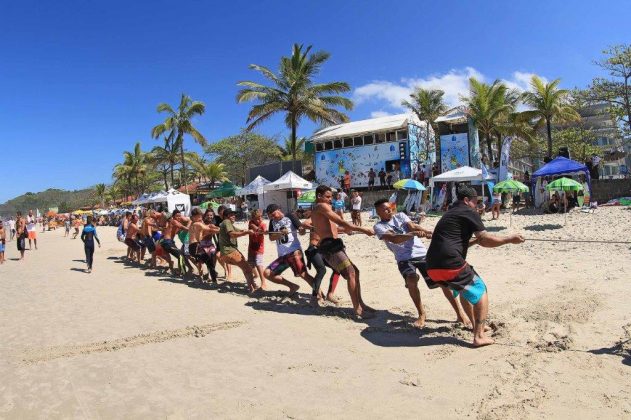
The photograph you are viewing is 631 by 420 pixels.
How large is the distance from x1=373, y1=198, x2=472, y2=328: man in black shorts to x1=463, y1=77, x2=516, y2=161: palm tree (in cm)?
2109

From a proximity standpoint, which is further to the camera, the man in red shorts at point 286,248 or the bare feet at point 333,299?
the man in red shorts at point 286,248

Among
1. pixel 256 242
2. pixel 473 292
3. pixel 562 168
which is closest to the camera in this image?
pixel 473 292

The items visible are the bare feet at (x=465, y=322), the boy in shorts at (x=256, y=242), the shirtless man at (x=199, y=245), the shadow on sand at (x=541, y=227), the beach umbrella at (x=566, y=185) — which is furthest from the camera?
the beach umbrella at (x=566, y=185)

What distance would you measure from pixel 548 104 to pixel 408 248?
71.3 feet

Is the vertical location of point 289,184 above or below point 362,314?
above

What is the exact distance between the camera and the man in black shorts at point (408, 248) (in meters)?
5.10

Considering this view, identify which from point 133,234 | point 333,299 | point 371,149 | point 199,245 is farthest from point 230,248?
point 371,149

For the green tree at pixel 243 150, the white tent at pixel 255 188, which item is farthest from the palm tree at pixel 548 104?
the green tree at pixel 243 150

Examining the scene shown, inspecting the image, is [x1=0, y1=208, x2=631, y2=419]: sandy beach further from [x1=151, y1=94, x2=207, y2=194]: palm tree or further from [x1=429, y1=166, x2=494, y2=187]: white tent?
[x1=151, y1=94, x2=207, y2=194]: palm tree

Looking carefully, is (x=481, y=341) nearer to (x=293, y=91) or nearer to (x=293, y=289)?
(x=293, y=289)

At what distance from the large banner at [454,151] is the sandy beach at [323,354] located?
58.6 feet

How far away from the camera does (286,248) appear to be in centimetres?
670

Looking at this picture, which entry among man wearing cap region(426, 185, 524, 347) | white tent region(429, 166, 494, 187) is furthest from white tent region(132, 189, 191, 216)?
man wearing cap region(426, 185, 524, 347)

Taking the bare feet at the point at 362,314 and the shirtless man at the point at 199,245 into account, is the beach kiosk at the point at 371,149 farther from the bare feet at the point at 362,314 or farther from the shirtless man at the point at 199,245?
the bare feet at the point at 362,314
